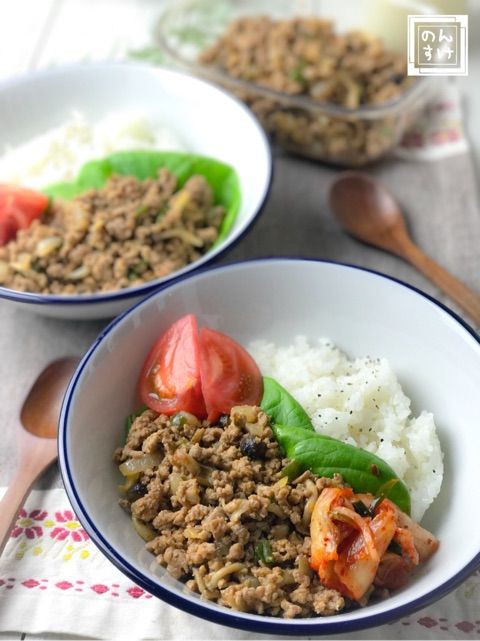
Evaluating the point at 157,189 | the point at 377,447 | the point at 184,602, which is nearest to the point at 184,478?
the point at 184,602

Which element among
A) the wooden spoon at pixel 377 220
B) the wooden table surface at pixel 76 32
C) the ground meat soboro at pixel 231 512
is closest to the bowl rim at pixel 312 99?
the wooden spoon at pixel 377 220

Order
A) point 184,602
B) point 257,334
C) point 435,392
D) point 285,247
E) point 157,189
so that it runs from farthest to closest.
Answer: point 285,247, point 157,189, point 257,334, point 435,392, point 184,602

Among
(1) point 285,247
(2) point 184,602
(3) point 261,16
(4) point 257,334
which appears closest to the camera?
(2) point 184,602

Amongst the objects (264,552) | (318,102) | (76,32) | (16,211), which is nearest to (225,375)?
(264,552)

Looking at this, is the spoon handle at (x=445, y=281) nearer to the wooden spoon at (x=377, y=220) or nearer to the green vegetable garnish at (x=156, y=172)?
the wooden spoon at (x=377, y=220)

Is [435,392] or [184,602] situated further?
[435,392]

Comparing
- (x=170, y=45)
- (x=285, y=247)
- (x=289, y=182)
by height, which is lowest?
(x=285, y=247)

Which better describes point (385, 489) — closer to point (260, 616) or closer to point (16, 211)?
point (260, 616)

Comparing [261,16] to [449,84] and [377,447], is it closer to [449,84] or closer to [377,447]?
[449,84]
